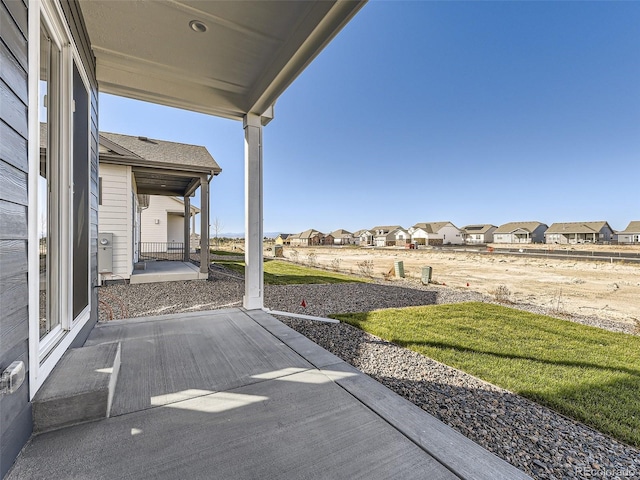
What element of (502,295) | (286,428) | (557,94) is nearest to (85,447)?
(286,428)

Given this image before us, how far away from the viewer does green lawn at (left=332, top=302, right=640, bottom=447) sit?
2352 millimetres

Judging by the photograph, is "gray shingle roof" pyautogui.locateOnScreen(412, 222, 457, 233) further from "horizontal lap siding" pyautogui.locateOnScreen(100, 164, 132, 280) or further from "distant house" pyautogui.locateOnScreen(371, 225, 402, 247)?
"horizontal lap siding" pyautogui.locateOnScreen(100, 164, 132, 280)

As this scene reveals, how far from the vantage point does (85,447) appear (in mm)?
1494

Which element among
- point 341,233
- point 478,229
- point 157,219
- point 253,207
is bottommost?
point 253,207

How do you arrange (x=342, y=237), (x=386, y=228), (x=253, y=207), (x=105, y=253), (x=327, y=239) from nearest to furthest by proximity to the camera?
(x=253, y=207), (x=105, y=253), (x=386, y=228), (x=327, y=239), (x=342, y=237)

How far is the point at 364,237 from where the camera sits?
69.9 metres

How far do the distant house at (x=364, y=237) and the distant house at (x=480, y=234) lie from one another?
20.3 m

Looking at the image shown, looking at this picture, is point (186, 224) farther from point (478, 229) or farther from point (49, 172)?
point (478, 229)

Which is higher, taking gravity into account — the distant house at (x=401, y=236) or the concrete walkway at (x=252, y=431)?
the distant house at (x=401, y=236)

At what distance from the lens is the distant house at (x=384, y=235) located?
2445 inches

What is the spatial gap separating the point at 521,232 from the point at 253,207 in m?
63.5

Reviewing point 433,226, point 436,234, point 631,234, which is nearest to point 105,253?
point 436,234

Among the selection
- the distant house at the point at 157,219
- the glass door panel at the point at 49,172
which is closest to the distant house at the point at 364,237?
the distant house at the point at 157,219

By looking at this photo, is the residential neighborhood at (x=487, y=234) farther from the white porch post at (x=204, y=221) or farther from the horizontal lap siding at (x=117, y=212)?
the horizontal lap siding at (x=117, y=212)
